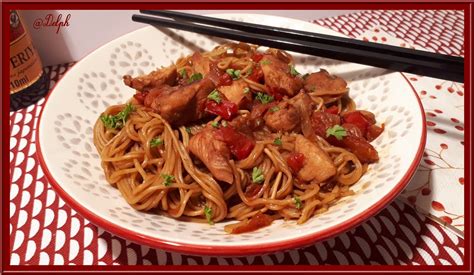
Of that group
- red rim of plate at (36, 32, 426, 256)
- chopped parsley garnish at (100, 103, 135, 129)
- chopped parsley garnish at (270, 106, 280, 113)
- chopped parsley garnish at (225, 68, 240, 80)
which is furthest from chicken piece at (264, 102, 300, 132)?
chopped parsley garnish at (100, 103, 135, 129)

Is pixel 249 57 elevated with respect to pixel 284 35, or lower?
lower

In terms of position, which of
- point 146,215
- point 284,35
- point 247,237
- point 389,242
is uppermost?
point 284,35

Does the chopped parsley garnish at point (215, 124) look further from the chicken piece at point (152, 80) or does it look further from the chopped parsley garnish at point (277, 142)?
the chicken piece at point (152, 80)

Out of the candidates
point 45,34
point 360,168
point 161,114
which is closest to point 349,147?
point 360,168

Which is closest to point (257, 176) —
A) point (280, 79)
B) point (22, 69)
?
point (280, 79)

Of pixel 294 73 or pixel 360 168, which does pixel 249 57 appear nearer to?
pixel 294 73
